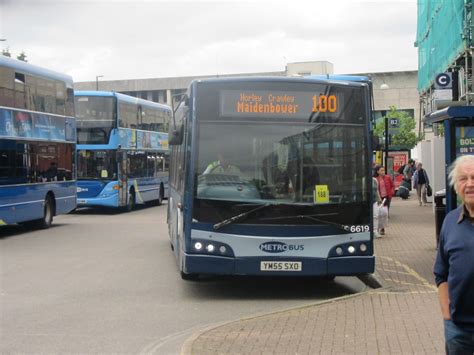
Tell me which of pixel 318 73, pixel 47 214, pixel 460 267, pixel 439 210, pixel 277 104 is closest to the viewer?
pixel 460 267

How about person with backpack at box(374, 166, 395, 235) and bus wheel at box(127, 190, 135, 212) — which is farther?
bus wheel at box(127, 190, 135, 212)

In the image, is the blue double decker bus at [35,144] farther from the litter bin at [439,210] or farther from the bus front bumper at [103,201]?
the litter bin at [439,210]

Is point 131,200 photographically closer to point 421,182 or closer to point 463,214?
point 421,182

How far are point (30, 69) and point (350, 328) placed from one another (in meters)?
13.8

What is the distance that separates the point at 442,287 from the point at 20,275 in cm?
932

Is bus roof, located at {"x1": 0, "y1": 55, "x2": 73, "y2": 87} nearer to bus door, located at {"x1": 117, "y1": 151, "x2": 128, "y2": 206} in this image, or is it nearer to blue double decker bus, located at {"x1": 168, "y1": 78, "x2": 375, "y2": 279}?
bus door, located at {"x1": 117, "y1": 151, "x2": 128, "y2": 206}

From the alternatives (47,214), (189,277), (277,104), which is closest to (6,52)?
(47,214)

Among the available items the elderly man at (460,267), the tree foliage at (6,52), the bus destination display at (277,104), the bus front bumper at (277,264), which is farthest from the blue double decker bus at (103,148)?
the elderly man at (460,267)

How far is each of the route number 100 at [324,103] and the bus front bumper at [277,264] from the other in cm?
200

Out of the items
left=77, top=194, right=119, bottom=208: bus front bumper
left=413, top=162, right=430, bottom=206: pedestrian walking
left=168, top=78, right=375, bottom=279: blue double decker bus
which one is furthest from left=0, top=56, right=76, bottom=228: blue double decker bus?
left=413, top=162, right=430, bottom=206: pedestrian walking

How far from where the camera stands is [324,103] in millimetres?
9812

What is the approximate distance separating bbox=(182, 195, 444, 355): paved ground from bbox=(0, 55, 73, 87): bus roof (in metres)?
11.2

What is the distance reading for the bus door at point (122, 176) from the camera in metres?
26.5

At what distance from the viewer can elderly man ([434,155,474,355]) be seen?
362 centimetres
